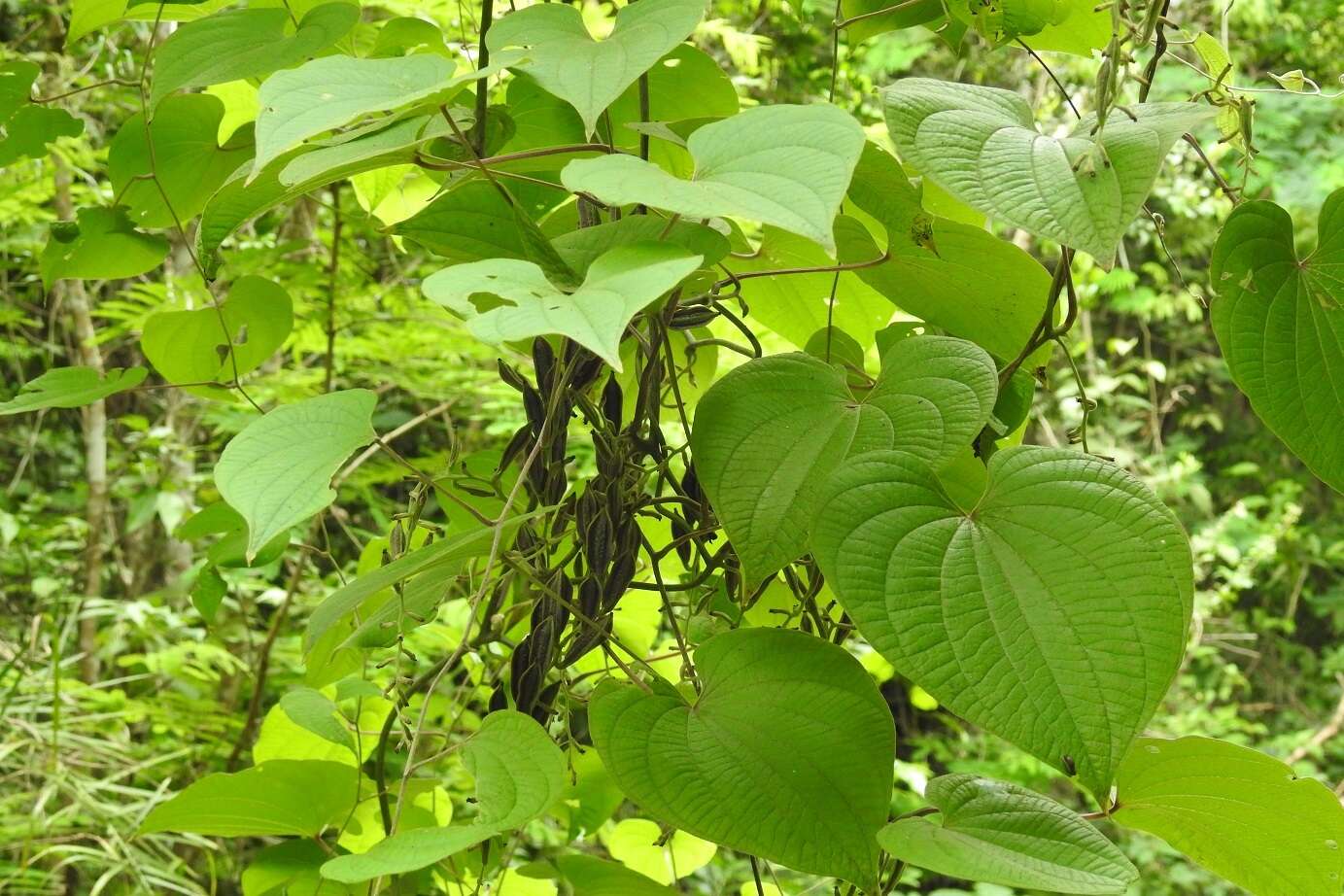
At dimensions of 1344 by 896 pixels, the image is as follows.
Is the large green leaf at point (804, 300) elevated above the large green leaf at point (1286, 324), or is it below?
below

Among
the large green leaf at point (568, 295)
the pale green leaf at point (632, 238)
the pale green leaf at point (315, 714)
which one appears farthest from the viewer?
the pale green leaf at point (315, 714)

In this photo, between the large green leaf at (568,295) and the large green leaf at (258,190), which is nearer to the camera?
the large green leaf at (568,295)

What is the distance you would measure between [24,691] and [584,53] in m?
1.47

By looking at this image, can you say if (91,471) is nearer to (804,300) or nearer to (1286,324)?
(804,300)

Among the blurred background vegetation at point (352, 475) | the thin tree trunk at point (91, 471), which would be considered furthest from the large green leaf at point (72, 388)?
the thin tree trunk at point (91, 471)

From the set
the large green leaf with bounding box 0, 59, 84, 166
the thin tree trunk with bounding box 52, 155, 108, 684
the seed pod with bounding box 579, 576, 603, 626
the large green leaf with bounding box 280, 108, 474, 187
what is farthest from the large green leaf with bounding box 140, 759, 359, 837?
the thin tree trunk with bounding box 52, 155, 108, 684

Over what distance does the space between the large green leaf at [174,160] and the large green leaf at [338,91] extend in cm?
25

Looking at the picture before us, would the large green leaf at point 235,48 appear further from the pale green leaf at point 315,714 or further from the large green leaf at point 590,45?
the pale green leaf at point 315,714

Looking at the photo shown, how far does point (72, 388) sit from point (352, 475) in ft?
3.68

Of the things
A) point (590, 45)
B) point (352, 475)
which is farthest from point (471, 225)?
point (352, 475)

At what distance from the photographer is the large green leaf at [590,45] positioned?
360 millimetres

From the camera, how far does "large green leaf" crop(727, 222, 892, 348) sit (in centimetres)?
57

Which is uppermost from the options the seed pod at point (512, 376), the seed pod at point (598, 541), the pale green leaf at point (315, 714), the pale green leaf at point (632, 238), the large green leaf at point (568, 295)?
the large green leaf at point (568, 295)

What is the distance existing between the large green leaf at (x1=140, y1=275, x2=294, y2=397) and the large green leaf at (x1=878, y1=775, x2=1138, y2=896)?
15.9 inches
